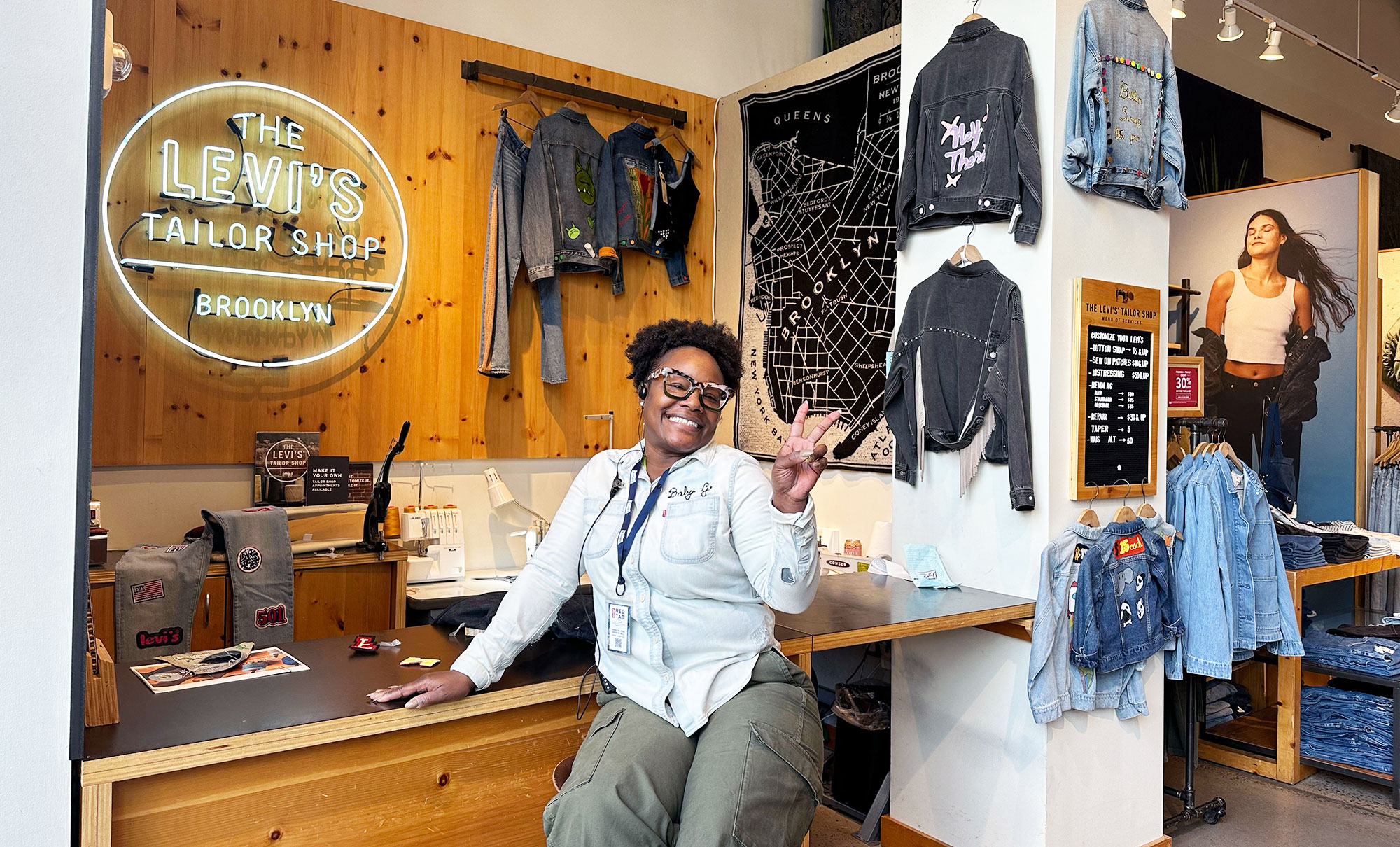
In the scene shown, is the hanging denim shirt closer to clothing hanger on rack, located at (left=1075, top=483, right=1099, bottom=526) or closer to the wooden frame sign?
clothing hanger on rack, located at (left=1075, top=483, right=1099, bottom=526)

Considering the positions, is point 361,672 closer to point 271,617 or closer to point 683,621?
point 683,621

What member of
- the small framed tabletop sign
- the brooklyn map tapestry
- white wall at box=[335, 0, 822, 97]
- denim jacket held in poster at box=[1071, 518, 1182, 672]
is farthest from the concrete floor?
white wall at box=[335, 0, 822, 97]

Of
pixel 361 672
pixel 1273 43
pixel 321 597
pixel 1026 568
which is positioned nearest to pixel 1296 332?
pixel 1273 43

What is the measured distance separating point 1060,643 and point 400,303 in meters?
2.82

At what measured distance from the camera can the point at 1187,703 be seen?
356 cm

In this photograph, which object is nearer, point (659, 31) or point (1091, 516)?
point (1091, 516)

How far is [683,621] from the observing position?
1.93 metres

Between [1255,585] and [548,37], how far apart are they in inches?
143

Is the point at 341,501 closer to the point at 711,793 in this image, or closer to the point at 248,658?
the point at 248,658

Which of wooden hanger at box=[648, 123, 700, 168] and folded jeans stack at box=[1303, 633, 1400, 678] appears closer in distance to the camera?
folded jeans stack at box=[1303, 633, 1400, 678]

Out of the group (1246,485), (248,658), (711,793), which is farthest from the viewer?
(1246,485)

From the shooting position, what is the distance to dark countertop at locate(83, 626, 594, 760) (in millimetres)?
1562

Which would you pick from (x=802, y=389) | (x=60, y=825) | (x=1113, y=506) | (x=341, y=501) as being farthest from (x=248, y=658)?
(x=802, y=389)

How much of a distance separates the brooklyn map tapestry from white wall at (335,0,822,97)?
14.9 inches
